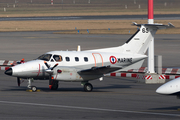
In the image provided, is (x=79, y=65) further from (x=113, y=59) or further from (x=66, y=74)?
(x=113, y=59)

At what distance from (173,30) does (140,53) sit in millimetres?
58515

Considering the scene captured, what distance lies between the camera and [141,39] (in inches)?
1037

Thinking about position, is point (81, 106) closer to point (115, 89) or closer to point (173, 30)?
point (115, 89)

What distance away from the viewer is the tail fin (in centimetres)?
2578

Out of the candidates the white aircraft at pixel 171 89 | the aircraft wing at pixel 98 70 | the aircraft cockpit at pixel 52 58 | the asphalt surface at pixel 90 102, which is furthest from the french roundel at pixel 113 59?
the white aircraft at pixel 171 89

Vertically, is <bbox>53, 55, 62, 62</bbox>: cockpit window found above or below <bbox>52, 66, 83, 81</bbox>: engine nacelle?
above

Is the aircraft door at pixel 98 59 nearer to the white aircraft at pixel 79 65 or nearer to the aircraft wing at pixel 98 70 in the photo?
the white aircraft at pixel 79 65

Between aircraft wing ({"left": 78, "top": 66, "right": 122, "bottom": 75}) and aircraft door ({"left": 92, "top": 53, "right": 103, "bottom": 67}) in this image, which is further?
aircraft door ({"left": 92, "top": 53, "right": 103, "bottom": 67})

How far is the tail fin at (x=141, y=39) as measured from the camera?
84.6 ft

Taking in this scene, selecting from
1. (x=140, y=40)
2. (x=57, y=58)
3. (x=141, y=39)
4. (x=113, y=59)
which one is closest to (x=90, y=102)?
(x=57, y=58)

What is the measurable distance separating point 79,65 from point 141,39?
16.7 ft

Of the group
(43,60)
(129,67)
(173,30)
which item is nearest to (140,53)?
(129,67)

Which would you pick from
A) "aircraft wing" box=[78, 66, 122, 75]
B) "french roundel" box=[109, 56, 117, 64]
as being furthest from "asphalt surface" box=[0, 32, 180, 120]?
"french roundel" box=[109, 56, 117, 64]

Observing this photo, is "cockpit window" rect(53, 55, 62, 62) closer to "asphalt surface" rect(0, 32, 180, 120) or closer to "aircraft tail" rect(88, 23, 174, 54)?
"asphalt surface" rect(0, 32, 180, 120)
